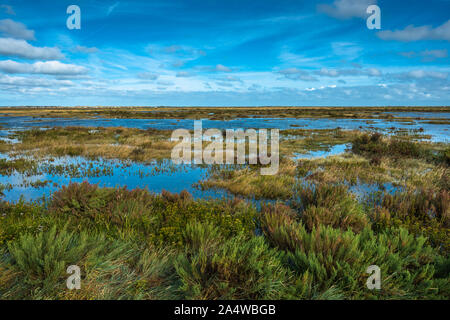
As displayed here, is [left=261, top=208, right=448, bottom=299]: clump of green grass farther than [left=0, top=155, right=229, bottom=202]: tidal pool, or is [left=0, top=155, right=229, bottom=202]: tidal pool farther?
[left=0, top=155, right=229, bottom=202]: tidal pool

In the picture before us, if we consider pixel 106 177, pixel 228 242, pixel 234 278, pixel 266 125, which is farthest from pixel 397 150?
pixel 266 125

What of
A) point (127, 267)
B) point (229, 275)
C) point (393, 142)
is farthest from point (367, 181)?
point (127, 267)

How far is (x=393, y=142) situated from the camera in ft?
60.1

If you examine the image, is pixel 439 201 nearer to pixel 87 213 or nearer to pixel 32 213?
pixel 87 213

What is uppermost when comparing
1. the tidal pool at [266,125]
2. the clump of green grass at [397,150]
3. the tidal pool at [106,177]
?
the tidal pool at [266,125]

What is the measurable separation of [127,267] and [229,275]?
1.73 m

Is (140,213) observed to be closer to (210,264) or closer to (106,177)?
(210,264)

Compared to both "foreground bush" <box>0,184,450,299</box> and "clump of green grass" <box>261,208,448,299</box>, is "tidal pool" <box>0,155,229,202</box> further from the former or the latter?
"clump of green grass" <box>261,208,448,299</box>

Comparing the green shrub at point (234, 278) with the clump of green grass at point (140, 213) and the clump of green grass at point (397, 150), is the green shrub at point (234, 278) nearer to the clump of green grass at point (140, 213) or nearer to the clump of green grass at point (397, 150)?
the clump of green grass at point (140, 213)

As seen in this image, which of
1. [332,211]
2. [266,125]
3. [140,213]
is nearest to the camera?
[140,213]

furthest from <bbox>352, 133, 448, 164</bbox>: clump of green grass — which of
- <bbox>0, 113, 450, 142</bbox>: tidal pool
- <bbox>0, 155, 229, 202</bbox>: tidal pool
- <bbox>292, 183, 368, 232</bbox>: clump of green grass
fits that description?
<bbox>0, 113, 450, 142</bbox>: tidal pool
